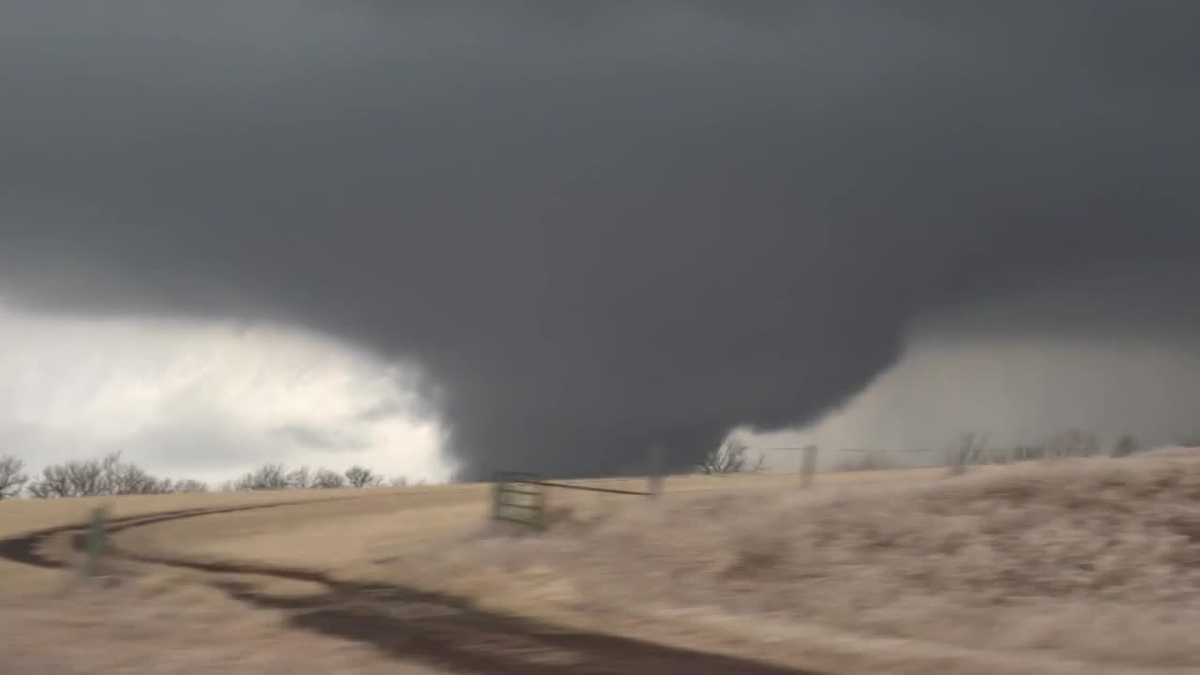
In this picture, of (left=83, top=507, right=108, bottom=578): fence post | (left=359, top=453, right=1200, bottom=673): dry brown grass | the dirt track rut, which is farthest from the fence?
(left=83, top=507, right=108, bottom=578): fence post

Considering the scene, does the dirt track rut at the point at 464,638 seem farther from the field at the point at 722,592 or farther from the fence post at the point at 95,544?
the fence post at the point at 95,544

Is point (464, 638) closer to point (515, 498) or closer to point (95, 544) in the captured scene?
point (95, 544)

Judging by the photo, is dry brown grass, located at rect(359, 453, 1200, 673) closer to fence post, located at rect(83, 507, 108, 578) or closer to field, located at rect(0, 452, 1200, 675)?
field, located at rect(0, 452, 1200, 675)

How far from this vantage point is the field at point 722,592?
15.6m

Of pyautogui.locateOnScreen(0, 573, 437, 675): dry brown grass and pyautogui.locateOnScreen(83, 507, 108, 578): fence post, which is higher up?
pyautogui.locateOnScreen(83, 507, 108, 578): fence post

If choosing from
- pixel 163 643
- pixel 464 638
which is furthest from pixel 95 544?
pixel 464 638

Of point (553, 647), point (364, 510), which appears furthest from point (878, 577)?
point (364, 510)

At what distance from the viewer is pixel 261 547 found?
40375mm

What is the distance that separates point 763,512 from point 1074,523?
6423 mm

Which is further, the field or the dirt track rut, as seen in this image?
the field

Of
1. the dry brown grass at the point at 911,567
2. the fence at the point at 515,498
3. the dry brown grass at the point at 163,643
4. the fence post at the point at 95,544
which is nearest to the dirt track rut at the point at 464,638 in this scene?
the dry brown grass at the point at 163,643

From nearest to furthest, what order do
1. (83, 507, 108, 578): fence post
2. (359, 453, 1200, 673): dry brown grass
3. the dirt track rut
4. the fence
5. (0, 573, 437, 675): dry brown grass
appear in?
(0, 573, 437, 675): dry brown grass
the dirt track rut
(359, 453, 1200, 673): dry brown grass
(83, 507, 108, 578): fence post
the fence

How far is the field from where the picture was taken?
51.1 feet

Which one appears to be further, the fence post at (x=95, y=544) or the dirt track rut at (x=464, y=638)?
the fence post at (x=95, y=544)
